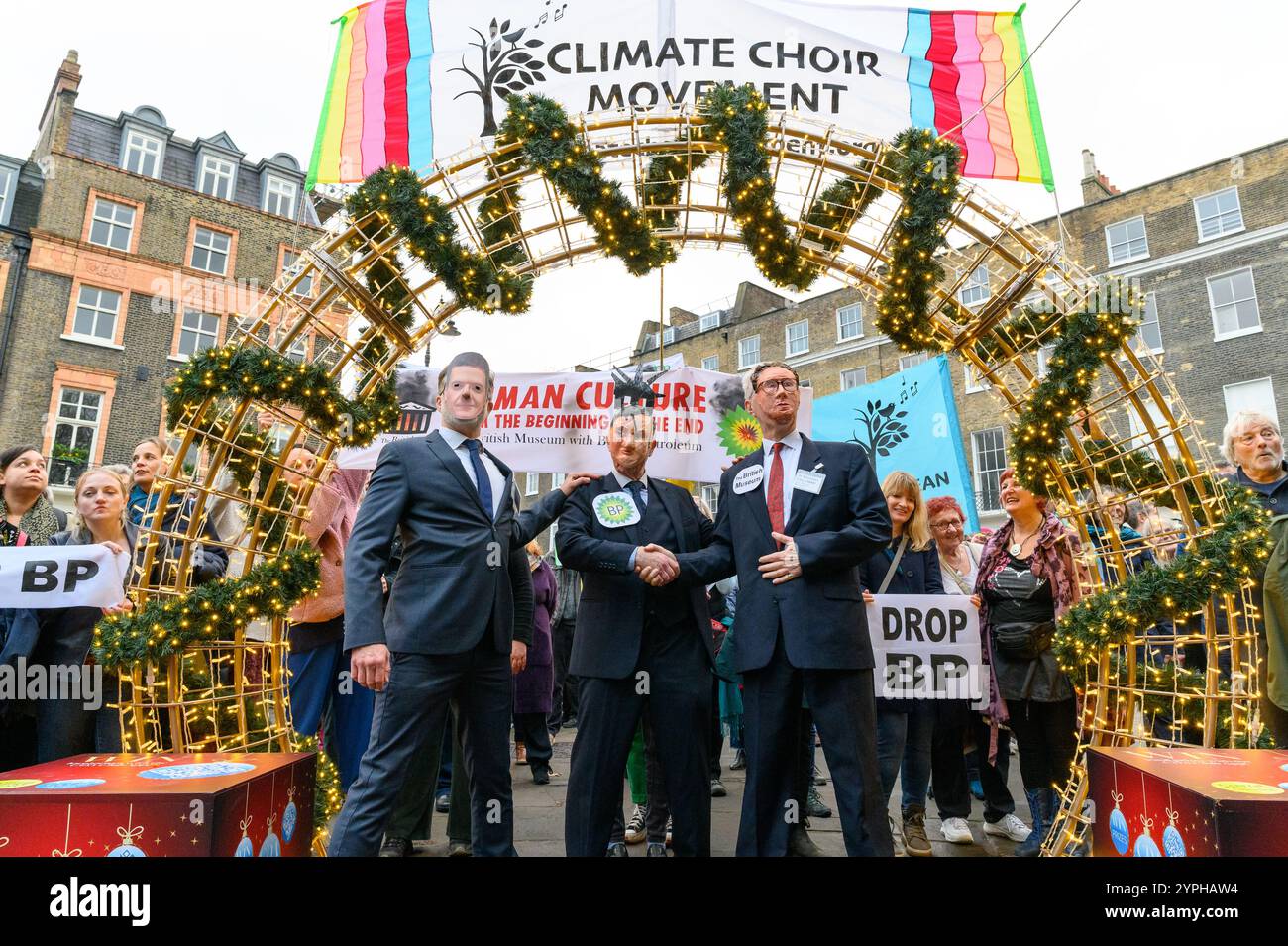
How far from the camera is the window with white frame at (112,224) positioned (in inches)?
740

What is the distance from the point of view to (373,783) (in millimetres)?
2525

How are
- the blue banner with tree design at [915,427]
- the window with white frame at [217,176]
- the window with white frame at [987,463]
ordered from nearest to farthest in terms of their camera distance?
1. the blue banner with tree design at [915,427]
2. the window with white frame at [987,463]
3. the window with white frame at [217,176]

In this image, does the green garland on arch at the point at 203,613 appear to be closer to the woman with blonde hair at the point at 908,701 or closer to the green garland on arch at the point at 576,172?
the green garland on arch at the point at 576,172

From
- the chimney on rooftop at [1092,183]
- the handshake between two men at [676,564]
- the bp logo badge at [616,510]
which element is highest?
the chimney on rooftop at [1092,183]

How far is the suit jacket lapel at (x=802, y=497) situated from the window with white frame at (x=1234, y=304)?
2026cm

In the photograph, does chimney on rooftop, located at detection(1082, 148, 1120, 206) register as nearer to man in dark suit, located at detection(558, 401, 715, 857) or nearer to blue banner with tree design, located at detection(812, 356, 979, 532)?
blue banner with tree design, located at detection(812, 356, 979, 532)

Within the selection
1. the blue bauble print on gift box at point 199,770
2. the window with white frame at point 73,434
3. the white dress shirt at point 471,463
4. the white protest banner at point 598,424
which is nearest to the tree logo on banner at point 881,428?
the white protest banner at point 598,424

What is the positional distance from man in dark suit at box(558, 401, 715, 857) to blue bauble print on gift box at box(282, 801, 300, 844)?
1.01 metres

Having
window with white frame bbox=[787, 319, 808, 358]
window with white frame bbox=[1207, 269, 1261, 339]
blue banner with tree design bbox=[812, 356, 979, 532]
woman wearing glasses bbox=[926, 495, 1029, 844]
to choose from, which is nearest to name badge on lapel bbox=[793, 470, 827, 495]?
woman wearing glasses bbox=[926, 495, 1029, 844]

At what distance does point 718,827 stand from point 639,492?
222cm

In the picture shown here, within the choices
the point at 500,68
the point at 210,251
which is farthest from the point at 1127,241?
the point at 210,251

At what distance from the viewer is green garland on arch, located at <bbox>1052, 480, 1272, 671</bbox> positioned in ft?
9.69

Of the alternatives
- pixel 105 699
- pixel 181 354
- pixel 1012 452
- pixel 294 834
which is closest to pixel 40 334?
pixel 181 354

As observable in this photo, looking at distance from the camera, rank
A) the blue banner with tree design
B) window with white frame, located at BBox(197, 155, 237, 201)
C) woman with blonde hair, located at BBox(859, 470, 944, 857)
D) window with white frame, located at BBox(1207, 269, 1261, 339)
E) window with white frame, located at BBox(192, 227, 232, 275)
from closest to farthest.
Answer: woman with blonde hair, located at BBox(859, 470, 944, 857) → the blue banner with tree design → window with white frame, located at BBox(1207, 269, 1261, 339) → window with white frame, located at BBox(192, 227, 232, 275) → window with white frame, located at BBox(197, 155, 237, 201)
